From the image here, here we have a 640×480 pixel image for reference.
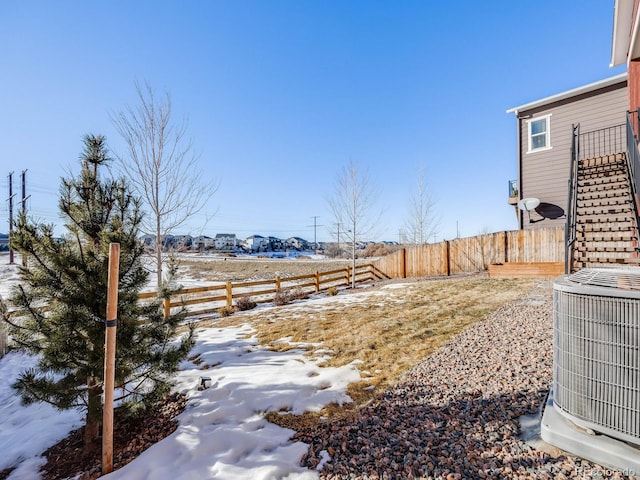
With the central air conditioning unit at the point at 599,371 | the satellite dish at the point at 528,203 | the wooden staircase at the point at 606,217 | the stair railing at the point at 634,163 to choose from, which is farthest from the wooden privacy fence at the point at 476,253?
the central air conditioning unit at the point at 599,371

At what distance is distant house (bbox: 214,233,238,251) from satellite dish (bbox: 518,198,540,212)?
6872cm

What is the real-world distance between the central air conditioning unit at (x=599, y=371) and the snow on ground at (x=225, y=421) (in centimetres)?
180

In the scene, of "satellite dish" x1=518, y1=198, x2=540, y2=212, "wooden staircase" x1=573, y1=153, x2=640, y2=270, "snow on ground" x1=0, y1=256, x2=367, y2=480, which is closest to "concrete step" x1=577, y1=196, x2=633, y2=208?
"wooden staircase" x1=573, y1=153, x2=640, y2=270

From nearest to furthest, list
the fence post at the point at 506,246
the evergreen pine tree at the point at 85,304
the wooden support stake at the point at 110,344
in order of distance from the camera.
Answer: the wooden support stake at the point at 110,344, the evergreen pine tree at the point at 85,304, the fence post at the point at 506,246

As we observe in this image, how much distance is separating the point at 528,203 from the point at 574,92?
3916 millimetres

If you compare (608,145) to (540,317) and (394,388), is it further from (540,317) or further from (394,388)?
(394,388)

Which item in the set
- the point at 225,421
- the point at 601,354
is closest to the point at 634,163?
the point at 601,354

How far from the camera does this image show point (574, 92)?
9922 mm

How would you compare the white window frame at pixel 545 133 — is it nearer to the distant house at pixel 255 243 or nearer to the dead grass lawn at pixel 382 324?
the dead grass lawn at pixel 382 324

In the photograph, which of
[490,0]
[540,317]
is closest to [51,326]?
[540,317]

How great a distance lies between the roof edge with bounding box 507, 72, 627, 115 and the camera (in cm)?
913

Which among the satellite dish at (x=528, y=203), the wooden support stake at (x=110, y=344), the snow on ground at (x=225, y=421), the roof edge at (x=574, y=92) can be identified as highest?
the roof edge at (x=574, y=92)

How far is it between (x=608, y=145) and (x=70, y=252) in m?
14.0

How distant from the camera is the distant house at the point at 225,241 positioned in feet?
245
